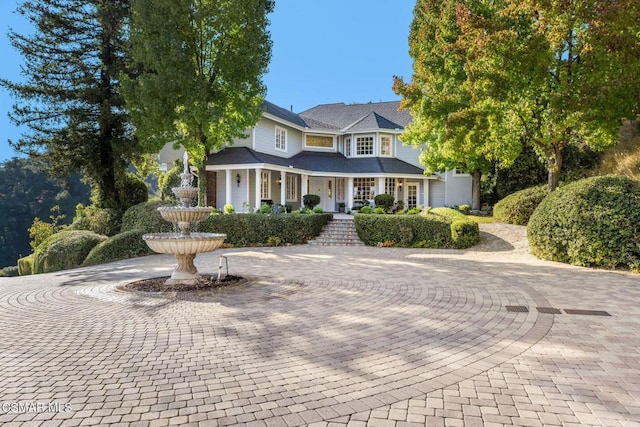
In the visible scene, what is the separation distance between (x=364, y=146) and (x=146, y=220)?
665 inches

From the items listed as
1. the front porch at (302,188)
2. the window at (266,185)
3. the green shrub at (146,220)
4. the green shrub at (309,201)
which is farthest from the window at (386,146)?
the green shrub at (146,220)

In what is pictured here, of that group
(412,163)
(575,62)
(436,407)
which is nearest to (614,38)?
(575,62)

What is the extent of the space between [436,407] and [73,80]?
22.0 m

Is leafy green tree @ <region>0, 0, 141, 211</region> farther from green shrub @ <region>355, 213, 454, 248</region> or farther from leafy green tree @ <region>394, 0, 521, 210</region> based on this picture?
leafy green tree @ <region>394, 0, 521, 210</region>

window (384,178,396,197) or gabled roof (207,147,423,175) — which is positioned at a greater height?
gabled roof (207,147,423,175)

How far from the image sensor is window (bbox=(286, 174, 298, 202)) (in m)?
25.8

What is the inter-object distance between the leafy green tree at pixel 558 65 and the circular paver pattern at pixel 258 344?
27.9 feet

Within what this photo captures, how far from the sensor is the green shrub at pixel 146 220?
16.0 meters

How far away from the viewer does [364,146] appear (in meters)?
28.0

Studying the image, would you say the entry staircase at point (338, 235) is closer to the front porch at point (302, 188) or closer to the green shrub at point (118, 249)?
the front porch at point (302, 188)

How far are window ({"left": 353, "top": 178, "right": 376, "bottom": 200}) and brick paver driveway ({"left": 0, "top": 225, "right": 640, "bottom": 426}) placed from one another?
18874mm

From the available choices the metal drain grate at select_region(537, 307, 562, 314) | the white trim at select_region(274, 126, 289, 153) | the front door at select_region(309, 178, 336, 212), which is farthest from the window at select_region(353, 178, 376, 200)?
the metal drain grate at select_region(537, 307, 562, 314)

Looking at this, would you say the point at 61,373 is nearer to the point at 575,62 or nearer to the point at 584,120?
the point at 584,120

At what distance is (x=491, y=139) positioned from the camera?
15.6 meters
